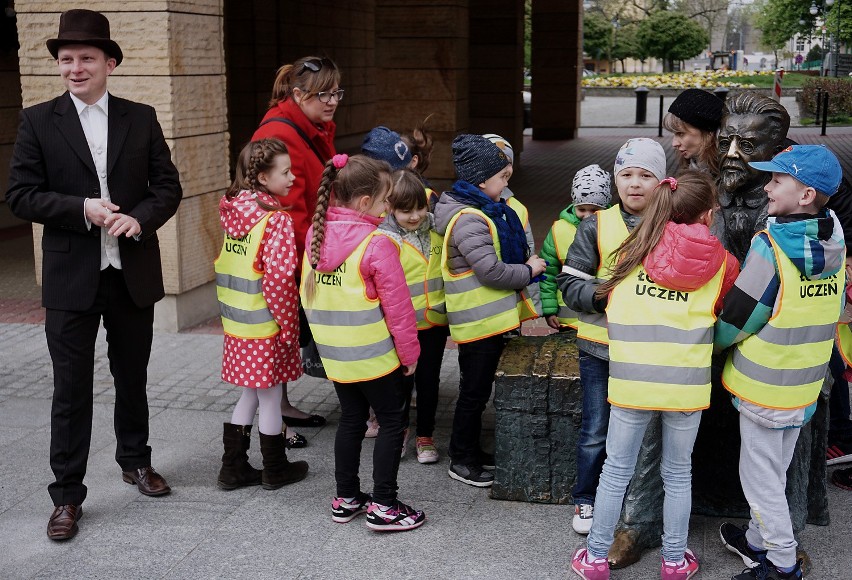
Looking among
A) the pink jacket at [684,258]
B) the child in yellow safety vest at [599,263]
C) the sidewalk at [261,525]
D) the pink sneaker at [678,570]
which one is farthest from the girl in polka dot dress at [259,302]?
the pink sneaker at [678,570]

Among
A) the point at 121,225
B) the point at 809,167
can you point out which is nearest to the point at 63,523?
the point at 121,225

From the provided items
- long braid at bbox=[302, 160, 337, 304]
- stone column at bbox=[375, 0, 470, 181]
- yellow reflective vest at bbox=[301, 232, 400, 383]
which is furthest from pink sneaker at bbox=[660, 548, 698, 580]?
stone column at bbox=[375, 0, 470, 181]

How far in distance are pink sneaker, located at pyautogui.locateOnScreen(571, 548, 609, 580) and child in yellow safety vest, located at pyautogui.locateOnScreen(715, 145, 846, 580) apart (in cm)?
60

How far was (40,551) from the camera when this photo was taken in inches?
167

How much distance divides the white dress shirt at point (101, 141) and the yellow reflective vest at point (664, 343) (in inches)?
89.5

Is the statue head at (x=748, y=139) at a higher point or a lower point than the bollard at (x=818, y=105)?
lower

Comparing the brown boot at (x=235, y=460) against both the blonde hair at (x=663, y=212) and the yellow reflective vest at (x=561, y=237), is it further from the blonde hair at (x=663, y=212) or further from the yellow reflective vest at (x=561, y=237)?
the blonde hair at (x=663, y=212)

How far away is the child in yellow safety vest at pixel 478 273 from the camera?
14.9ft

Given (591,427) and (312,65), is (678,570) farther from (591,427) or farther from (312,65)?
(312,65)

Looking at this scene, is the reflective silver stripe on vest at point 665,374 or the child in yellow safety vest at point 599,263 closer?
the reflective silver stripe on vest at point 665,374

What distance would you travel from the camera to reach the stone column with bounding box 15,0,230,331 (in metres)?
7.23

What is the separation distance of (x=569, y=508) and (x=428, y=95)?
7928mm

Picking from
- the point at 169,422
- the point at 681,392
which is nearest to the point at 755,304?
the point at 681,392

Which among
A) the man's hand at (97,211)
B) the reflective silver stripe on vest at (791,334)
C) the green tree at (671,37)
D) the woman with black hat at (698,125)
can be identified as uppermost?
the green tree at (671,37)
